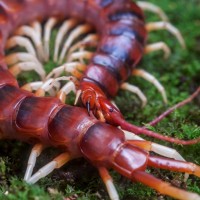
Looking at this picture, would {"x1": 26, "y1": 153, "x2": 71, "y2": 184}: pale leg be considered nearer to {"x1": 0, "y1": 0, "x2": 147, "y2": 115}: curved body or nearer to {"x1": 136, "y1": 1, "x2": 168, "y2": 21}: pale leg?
{"x1": 0, "y1": 0, "x2": 147, "y2": 115}: curved body

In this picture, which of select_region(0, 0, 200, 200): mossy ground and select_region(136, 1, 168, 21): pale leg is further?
select_region(136, 1, 168, 21): pale leg

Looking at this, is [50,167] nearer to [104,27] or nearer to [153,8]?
[104,27]

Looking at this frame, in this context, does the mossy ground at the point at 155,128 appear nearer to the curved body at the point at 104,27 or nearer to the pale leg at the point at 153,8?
the pale leg at the point at 153,8

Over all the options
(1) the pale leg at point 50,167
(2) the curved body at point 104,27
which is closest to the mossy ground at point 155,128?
(1) the pale leg at point 50,167

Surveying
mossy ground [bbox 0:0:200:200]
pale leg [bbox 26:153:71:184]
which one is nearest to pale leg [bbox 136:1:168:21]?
mossy ground [bbox 0:0:200:200]

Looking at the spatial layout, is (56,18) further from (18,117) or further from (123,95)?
(18,117)

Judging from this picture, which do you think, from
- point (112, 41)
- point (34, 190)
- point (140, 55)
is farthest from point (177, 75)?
point (34, 190)

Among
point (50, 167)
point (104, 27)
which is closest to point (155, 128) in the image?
point (50, 167)

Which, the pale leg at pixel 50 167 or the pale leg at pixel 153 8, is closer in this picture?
the pale leg at pixel 50 167
